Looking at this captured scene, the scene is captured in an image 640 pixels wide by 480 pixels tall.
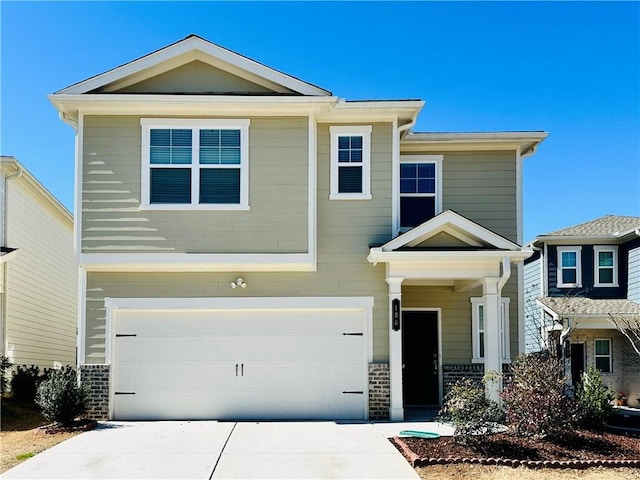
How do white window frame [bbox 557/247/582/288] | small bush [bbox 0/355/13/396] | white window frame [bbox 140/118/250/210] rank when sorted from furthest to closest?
white window frame [bbox 557/247/582/288]
small bush [bbox 0/355/13/396]
white window frame [bbox 140/118/250/210]

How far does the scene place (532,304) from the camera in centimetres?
2164

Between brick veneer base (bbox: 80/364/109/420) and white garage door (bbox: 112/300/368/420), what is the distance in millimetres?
181

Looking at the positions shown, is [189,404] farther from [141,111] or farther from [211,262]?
[141,111]

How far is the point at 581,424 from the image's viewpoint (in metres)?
11.1

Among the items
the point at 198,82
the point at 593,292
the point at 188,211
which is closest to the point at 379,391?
the point at 188,211

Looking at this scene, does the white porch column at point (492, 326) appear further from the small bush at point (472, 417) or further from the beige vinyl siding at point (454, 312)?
the small bush at point (472, 417)

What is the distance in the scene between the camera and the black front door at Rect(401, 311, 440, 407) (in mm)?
14805

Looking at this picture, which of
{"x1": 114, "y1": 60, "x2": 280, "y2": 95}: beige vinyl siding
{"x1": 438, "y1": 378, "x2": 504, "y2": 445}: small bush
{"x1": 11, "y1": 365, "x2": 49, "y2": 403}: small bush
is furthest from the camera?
{"x1": 11, "y1": 365, "x2": 49, "y2": 403}: small bush

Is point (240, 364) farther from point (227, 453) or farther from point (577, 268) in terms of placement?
point (577, 268)

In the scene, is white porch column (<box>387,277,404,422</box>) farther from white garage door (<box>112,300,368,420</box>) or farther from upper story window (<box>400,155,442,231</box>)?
upper story window (<box>400,155,442,231</box>)

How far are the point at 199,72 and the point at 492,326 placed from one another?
7.62 metres

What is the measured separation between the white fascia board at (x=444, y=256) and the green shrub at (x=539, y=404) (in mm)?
2759

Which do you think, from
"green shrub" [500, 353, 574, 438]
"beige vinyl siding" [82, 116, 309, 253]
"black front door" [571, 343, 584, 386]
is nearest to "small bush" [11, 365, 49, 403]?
"beige vinyl siding" [82, 116, 309, 253]

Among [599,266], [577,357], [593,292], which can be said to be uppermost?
[599,266]
